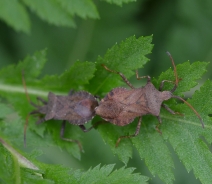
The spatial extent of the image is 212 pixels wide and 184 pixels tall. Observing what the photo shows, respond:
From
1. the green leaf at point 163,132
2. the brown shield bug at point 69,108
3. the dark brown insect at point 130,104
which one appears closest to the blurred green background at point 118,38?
the brown shield bug at point 69,108

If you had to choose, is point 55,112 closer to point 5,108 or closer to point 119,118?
point 5,108

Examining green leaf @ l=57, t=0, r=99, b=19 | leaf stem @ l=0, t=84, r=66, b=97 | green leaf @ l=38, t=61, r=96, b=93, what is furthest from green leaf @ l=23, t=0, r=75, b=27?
leaf stem @ l=0, t=84, r=66, b=97

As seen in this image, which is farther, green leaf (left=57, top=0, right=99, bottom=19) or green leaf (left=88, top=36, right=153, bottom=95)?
green leaf (left=57, top=0, right=99, bottom=19)

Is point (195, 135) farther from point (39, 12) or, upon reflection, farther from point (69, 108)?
point (39, 12)

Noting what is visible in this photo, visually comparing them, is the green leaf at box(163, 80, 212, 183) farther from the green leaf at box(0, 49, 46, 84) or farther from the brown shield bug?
the green leaf at box(0, 49, 46, 84)

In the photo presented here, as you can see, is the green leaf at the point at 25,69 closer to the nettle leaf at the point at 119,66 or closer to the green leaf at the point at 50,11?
the green leaf at the point at 50,11

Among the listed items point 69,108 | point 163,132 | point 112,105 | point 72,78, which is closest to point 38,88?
point 69,108

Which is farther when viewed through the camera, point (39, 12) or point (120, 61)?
point (39, 12)

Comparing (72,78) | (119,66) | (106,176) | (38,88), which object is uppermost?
(119,66)
